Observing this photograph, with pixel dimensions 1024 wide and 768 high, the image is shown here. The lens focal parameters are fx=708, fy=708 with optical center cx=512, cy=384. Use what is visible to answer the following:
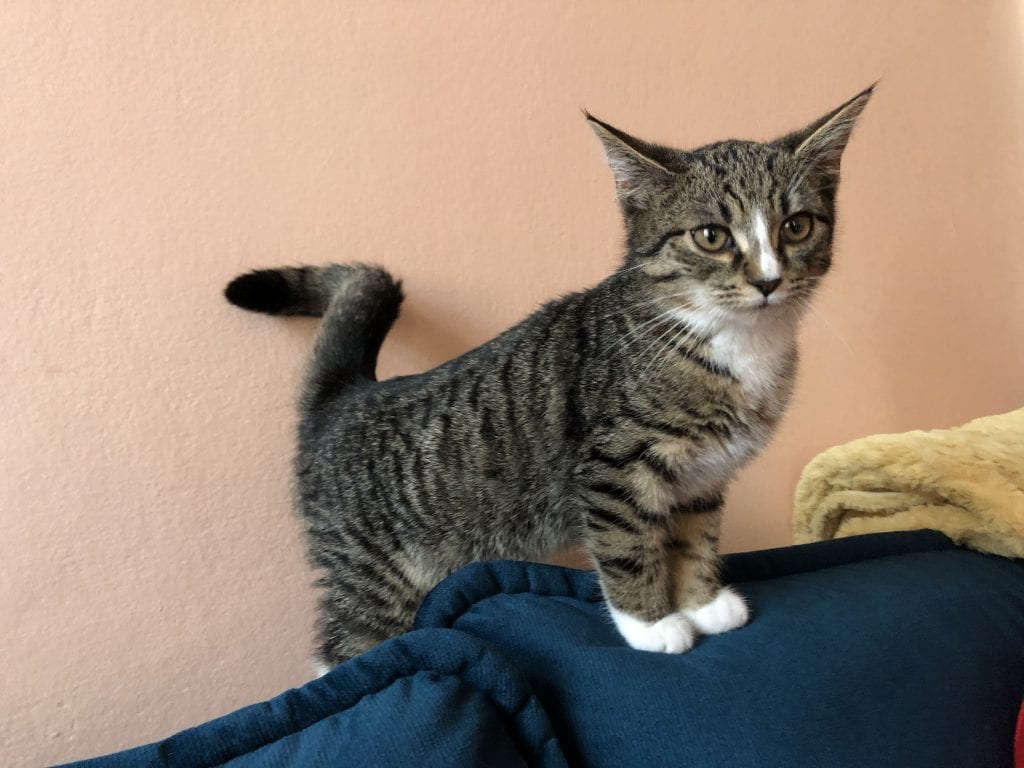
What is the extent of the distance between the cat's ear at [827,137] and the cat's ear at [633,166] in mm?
155

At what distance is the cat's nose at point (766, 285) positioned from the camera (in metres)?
0.74

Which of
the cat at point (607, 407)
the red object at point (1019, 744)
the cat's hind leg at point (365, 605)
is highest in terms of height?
the cat at point (607, 407)

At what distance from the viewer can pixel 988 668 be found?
776 mm

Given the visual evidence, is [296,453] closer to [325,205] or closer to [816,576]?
[325,205]

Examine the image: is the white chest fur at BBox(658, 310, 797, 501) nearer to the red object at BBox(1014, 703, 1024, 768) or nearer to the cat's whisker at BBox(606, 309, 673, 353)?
the cat's whisker at BBox(606, 309, 673, 353)

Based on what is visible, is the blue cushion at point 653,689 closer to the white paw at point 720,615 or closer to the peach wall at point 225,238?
the white paw at point 720,615

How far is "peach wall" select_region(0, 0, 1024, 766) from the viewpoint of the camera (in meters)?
0.80

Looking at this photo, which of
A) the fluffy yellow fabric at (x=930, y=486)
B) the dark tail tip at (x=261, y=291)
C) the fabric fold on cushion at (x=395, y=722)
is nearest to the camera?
the fabric fold on cushion at (x=395, y=722)

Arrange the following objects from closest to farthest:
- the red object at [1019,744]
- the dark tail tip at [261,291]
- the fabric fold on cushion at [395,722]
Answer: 1. the fabric fold on cushion at [395,722]
2. the red object at [1019,744]
3. the dark tail tip at [261,291]

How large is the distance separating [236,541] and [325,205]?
459mm

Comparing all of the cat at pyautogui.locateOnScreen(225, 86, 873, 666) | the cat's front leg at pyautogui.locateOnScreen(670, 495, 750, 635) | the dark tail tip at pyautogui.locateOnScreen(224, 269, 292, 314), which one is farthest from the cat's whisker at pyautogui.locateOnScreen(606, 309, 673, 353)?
the dark tail tip at pyautogui.locateOnScreen(224, 269, 292, 314)

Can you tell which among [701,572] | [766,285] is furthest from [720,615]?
[766,285]

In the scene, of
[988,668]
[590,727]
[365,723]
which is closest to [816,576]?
[988,668]

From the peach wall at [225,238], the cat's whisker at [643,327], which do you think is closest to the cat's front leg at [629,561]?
the cat's whisker at [643,327]
